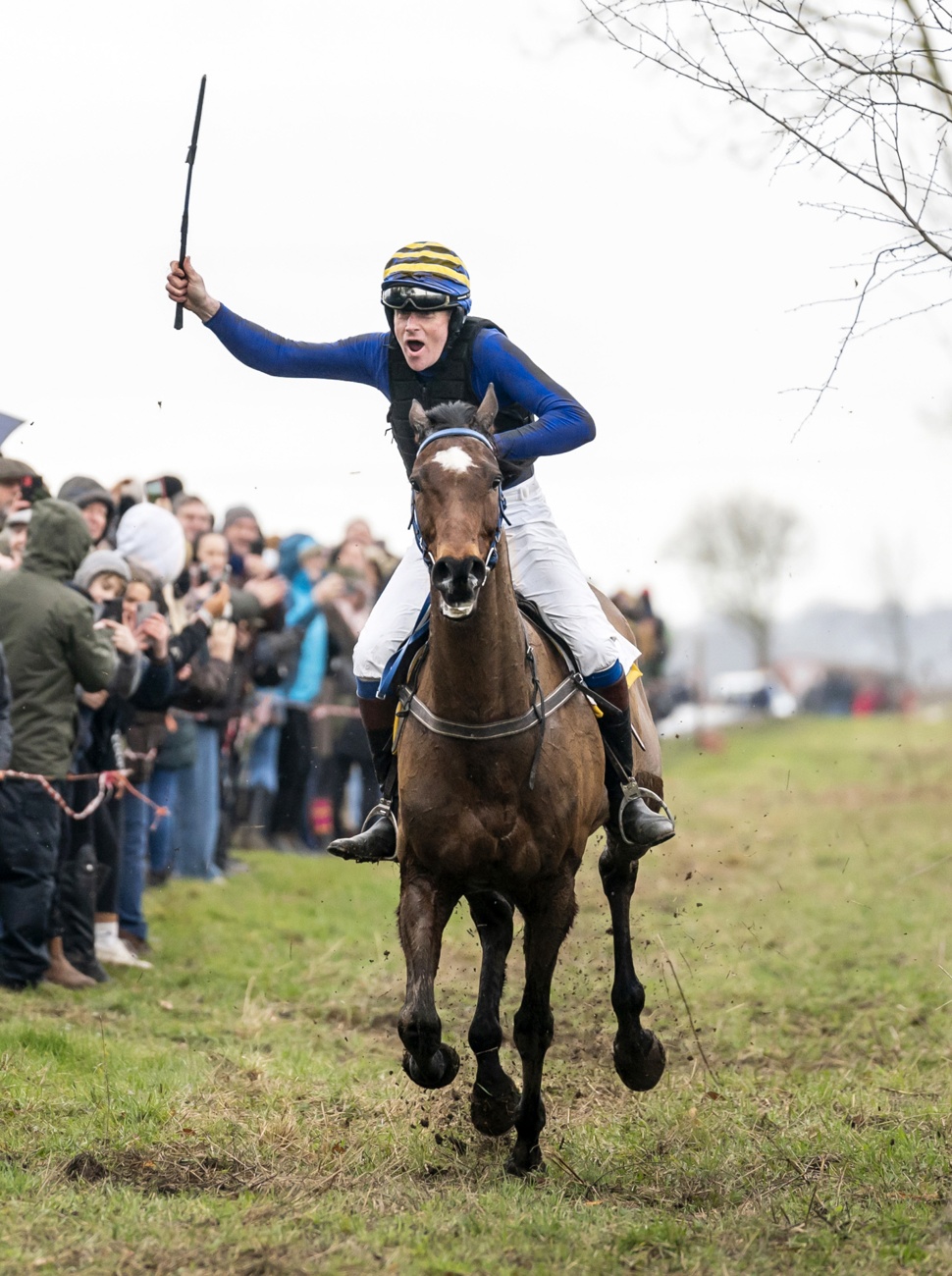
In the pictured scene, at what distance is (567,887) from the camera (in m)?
7.04

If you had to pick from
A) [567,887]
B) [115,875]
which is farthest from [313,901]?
[567,887]

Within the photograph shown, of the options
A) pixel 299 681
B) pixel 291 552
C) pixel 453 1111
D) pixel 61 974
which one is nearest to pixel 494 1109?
pixel 453 1111

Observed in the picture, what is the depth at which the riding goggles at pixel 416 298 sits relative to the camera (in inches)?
283

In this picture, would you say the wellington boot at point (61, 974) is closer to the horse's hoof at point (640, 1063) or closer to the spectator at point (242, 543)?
the horse's hoof at point (640, 1063)

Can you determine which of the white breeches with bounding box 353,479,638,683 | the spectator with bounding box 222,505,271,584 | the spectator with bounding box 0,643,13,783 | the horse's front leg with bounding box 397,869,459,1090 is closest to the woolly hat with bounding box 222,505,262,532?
the spectator with bounding box 222,505,271,584

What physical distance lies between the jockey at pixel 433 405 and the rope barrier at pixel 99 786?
9.30 ft

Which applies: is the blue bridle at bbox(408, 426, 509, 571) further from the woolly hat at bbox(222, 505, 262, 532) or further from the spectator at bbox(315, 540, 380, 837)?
the spectator at bbox(315, 540, 380, 837)

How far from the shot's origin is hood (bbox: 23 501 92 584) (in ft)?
32.4

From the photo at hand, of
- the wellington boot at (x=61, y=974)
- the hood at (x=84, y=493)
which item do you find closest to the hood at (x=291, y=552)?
the hood at (x=84, y=493)

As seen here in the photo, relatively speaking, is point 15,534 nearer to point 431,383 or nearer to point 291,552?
point 431,383

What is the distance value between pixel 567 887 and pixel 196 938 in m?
5.71

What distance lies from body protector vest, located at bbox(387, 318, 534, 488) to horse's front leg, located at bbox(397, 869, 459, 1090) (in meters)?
1.78

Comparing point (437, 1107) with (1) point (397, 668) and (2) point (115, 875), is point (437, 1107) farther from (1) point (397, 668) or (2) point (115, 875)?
(2) point (115, 875)

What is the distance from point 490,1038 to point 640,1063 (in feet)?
3.17
